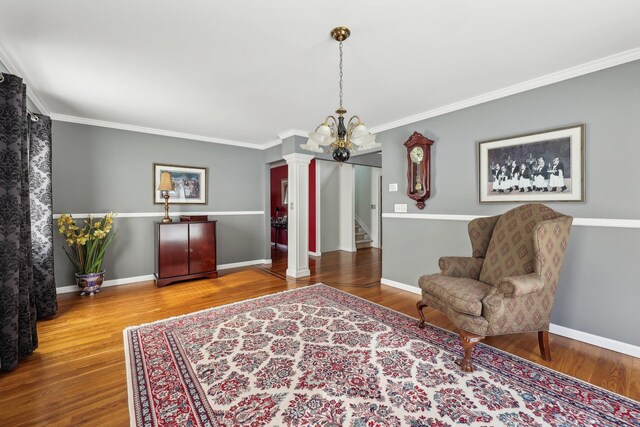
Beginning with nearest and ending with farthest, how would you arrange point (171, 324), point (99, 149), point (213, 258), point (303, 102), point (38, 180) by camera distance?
point (171, 324), point (38, 180), point (303, 102), point (99, 149), point (213, 258)

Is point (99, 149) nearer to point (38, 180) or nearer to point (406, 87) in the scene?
point (38, 180)

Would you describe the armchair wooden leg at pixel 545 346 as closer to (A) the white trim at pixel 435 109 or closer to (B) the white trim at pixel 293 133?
(A) the white trim at pixel 435 109

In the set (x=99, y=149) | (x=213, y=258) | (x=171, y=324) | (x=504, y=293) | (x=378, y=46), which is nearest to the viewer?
(x=504, y=293)

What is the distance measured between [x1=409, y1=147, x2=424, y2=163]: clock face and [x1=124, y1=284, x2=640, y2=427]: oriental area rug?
2.03 metres

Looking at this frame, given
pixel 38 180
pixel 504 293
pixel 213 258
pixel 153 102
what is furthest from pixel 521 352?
pixel 38 180

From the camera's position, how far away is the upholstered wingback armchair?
6.47 ft

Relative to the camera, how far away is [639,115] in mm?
2188

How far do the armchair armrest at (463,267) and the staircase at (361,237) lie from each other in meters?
4.64

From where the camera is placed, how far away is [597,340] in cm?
237

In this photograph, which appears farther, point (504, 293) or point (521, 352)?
point (521, 352)

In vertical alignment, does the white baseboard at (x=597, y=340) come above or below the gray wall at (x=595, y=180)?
below

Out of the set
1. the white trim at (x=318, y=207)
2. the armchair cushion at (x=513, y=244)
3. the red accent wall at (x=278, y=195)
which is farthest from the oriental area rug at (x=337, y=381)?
the red accent wall at (x=278, y=195)

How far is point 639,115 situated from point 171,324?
4425mm

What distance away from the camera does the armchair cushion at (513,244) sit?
225 centimetres
